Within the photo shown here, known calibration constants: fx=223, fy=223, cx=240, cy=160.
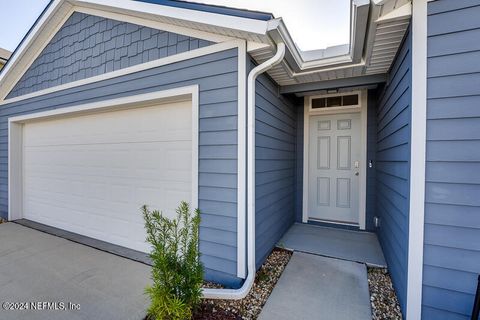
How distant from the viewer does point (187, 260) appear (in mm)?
1780

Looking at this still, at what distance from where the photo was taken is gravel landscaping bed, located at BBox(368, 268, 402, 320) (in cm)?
190

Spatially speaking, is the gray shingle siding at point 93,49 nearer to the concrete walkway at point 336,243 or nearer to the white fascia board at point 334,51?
the white fascia board at point 334,51

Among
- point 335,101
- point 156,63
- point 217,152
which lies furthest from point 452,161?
point 156,63

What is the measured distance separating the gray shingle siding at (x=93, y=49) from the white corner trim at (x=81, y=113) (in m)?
0.47

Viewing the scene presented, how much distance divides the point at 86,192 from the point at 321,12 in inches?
191

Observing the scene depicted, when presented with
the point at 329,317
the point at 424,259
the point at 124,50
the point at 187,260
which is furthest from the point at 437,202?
the point at 124,50

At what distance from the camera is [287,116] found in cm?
360

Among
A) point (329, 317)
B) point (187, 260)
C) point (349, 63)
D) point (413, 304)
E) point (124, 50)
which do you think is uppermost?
point (124, 50)

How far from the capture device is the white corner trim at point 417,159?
5.37ft

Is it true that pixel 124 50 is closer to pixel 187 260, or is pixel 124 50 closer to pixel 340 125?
pixel 187 260

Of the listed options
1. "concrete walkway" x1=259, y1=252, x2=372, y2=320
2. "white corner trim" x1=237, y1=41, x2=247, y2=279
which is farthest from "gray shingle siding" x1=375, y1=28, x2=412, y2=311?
"white corner trim" x1=237, y1=41, x2=247, y2=279

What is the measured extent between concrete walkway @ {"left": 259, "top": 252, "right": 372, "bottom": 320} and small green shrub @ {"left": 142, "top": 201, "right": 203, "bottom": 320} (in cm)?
Result: 69

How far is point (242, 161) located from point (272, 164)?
32.9 inches

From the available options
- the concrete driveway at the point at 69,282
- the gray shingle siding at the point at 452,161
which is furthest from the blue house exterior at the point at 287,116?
the concrete driveway at the point at 69,282
